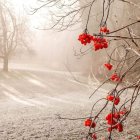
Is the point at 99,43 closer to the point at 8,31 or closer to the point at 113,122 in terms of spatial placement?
the point at 113,122

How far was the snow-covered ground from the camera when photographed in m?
7.80

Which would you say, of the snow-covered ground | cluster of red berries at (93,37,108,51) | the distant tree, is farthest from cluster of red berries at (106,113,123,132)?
the distant tree

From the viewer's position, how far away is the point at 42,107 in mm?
12164

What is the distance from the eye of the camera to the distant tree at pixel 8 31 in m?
23.5

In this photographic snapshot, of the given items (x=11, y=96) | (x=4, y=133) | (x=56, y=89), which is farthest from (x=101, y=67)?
(x=4, y=133)

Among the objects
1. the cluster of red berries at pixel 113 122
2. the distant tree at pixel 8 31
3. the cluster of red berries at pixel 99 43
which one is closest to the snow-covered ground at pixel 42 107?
the cluster of red berries at pixel 113 122

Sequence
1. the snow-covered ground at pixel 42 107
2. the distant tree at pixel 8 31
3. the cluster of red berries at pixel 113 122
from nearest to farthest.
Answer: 1. the cluster of red berries at pixel 113 122
2. the snow-covered ground at pixel 42 107
3. the distant tree at pixel 8 31

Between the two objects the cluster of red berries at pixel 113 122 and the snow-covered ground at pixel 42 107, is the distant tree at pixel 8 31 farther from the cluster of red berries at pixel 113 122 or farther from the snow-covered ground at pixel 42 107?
the cluster of red berries at pixel 113 122

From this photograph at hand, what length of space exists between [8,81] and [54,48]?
22.3m

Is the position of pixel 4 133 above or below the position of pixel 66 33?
below

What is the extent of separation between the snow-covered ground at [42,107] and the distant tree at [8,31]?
5.02 ft

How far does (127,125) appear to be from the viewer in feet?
28.5

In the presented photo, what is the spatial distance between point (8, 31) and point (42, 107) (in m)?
12.9

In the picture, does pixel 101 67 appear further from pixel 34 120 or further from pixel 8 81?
pixel 34 120
